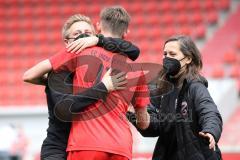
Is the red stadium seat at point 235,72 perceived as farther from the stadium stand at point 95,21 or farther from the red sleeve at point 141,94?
the red sleeve at point 141,94

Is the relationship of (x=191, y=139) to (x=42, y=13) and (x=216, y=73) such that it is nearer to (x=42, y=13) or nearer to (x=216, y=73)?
(x=216, y=73)

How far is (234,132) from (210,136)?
20.9 ft

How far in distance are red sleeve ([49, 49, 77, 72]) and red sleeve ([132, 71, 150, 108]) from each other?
413 mm

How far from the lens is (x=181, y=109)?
15.1 feet

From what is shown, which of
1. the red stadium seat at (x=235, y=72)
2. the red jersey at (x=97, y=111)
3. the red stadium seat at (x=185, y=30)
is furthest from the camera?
the red stadium seat at (x=185, y=30)

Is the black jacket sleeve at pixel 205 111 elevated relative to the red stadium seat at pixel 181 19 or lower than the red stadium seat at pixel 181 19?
lower

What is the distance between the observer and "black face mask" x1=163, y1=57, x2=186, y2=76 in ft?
15.3

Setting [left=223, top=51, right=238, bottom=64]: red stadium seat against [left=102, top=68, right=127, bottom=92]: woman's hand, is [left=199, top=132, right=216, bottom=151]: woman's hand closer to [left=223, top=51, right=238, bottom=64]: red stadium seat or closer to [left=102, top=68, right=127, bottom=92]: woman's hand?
[left=102, top=68, right=127, bottom=92]: woman's hand

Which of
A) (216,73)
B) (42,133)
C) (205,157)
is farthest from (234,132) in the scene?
(205,157)

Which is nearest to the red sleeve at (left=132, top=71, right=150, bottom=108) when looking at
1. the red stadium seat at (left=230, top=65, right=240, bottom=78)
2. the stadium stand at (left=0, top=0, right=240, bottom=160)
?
the stadium stand at (left=0, top=0, right=240, bottom=160)

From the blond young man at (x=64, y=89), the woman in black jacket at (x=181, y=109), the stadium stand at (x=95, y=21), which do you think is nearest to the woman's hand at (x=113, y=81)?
the blond young man at (x=64, y=89)

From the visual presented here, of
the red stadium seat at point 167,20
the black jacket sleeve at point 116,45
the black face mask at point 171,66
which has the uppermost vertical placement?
the red stadium seat at point 167,20

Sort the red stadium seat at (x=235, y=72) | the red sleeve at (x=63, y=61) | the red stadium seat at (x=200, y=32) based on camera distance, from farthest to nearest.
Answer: the red stadium seat at (x=200, y=32) → the red stadium seat at (x=235, y=72) → the red sleeve at (x=63, y=61)

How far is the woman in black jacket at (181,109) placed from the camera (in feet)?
14.8
